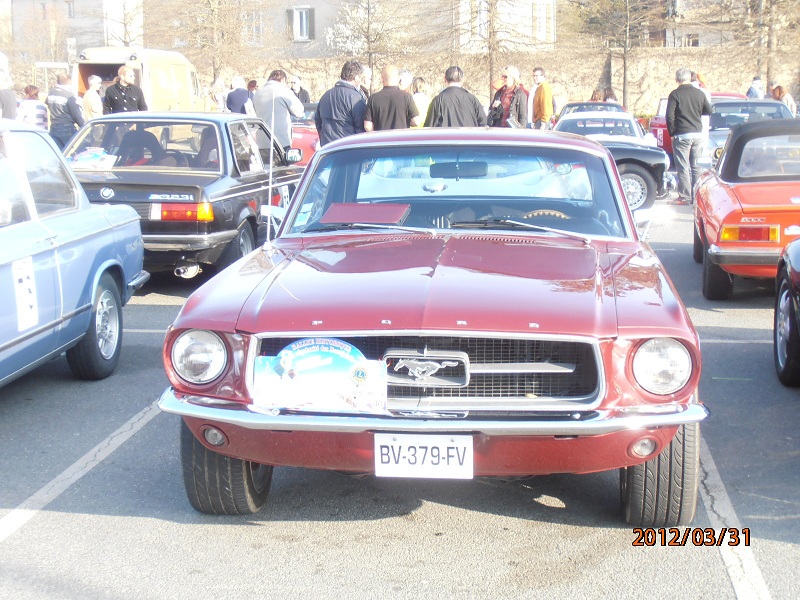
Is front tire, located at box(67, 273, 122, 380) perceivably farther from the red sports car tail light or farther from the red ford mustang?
the red ford mustang

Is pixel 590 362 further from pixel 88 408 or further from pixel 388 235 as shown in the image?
pixel 88 408

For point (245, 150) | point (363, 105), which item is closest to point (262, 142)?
point (245, 150)

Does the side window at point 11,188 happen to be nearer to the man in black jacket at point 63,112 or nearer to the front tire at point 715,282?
the front tire at point 715,282

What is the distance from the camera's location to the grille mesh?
359cm

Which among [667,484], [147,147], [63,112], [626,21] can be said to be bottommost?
[667,484]

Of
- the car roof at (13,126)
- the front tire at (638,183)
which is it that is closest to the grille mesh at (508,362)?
the car roof at (13,126)

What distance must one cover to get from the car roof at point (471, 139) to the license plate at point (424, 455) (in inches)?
81.9

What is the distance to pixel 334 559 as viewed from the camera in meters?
3.77

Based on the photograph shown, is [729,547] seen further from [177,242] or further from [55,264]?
[177,242]

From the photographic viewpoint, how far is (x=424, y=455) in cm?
354

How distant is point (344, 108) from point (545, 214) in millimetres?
6785

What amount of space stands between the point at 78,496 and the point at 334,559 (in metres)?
1.34

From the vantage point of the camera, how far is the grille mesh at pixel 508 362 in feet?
11.8

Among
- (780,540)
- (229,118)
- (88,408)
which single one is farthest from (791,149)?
(88,408)
